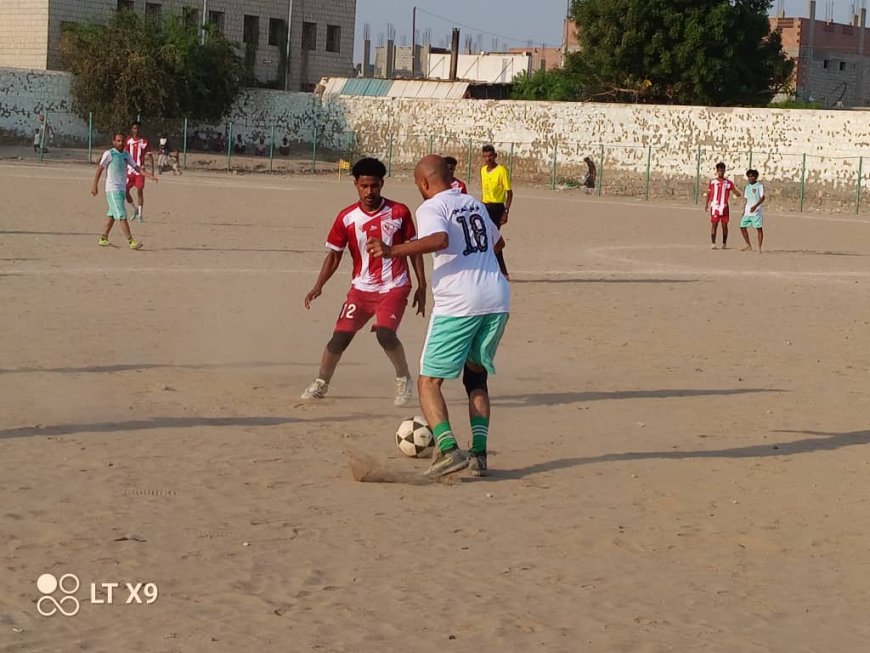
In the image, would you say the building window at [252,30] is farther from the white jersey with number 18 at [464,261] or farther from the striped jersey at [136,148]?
the white jersey with number 18 at [464,261]

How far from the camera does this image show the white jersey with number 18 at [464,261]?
7328mm

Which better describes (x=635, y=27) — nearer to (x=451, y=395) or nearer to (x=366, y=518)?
(x=451, y=395)

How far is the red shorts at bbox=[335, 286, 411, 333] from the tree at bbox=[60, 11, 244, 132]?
4686cm

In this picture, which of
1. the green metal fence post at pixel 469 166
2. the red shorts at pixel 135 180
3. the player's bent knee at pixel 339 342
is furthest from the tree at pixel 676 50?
the player's bent knee at pixel 339 342

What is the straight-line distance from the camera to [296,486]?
721 centimetres

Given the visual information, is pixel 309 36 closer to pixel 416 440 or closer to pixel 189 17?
pixel 189 17

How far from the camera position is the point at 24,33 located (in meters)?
62.0

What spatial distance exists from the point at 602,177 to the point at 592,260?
2773cm

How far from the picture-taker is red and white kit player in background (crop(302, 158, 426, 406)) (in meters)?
9.48

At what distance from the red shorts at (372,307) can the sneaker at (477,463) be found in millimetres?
2129

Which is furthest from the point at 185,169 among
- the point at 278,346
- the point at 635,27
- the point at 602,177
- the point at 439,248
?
the point at 439,248

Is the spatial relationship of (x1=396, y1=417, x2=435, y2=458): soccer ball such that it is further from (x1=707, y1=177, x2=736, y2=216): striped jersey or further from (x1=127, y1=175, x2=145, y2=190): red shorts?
(x1=707, y1=177, x2=736, y2=216): striped jersey

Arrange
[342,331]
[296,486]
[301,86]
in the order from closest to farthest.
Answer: [296,486]
[342,331]
[301,86]

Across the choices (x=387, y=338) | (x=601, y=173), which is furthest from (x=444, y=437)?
(x=601, y=173)
